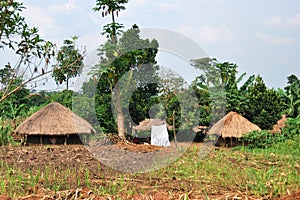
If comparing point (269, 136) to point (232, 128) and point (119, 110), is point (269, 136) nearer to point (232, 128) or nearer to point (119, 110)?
point (232, 128)

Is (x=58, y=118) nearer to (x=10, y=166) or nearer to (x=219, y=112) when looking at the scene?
(x=10, y=166)

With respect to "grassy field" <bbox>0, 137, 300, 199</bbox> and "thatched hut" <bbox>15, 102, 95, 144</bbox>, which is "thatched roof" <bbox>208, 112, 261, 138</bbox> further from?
"grassy field" <bbox>0, 137, 300, 199</bbox>

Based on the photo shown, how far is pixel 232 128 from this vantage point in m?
13.8

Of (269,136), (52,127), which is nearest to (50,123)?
(52,127)

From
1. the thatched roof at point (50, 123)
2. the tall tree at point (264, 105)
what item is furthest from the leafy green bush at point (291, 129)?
the thatched roof at point (50, 123)

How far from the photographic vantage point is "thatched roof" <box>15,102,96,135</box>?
11.2 m

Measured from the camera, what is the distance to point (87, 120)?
1323 centimetres

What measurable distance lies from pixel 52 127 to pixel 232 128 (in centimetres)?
605

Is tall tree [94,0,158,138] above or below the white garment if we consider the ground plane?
above

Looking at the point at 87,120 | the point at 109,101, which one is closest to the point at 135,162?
the point at 109,101

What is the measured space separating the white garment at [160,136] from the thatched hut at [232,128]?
292cm

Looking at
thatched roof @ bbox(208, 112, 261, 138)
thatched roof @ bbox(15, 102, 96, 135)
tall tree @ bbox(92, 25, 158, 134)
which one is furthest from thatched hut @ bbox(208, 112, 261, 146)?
thatched roof @ bbox(15, 102, 96, 135)

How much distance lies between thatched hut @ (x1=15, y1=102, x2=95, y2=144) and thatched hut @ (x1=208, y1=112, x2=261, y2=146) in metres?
4.70

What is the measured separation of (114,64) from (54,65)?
344cm
